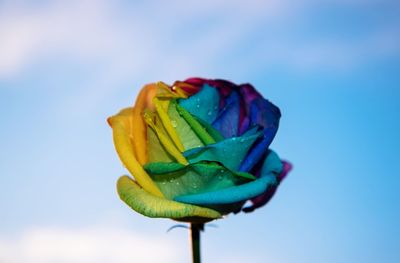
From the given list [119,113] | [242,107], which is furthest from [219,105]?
[119,113]

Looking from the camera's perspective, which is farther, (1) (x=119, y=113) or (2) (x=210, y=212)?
(1) (x=119, y=113)

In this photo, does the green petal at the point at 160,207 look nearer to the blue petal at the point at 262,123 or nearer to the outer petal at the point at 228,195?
the outer petal at the point at 228,195

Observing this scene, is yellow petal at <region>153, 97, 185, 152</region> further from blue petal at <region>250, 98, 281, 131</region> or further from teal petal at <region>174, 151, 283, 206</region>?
blue petal at <region>250, 98, 281, 131</region>

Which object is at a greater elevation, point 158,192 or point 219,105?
point 219,105

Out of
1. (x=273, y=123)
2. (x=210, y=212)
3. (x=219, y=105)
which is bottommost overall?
(x=210, y=212)

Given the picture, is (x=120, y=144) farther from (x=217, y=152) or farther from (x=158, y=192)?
(x=217, y=152)

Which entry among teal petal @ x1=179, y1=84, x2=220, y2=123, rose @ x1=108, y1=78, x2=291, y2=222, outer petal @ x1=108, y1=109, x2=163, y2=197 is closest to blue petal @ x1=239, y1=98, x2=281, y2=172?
rose @ x1=108, y1=78, x2=291, y2=222
